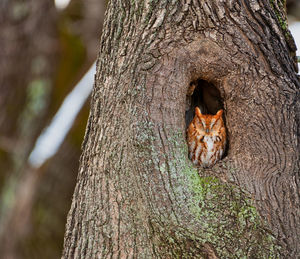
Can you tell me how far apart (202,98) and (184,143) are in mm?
876

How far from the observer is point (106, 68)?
288 centimetres

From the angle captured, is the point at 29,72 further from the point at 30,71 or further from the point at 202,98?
the point at 202,98

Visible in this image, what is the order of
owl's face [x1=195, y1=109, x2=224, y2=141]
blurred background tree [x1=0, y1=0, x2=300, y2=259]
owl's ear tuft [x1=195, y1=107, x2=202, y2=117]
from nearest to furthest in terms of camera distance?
1. owl's face [x1=195, y1=109, x2=224, y2=141]
2. owl's ear tuft [x1=195, y1=107, x2=202, y2=117]
3. blurred background tree [x1=0, y1=0, x2=300, y2=259]

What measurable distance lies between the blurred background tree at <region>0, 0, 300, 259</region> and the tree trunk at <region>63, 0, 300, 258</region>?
2.29 m

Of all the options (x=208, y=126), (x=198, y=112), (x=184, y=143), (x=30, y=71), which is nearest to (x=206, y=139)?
(x=208, y=126)

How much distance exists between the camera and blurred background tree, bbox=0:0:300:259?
531cm

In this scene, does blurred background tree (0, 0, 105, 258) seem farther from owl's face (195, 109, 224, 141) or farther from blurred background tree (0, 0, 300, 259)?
owl's face (195, 109, 224, 141)

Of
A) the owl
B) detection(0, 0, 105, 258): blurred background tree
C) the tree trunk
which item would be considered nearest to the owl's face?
the owl

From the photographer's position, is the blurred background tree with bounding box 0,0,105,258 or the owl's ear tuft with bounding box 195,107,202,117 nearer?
the owl's ear tuft with bounding box 195,107,202,117

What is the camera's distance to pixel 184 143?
267 centimetres

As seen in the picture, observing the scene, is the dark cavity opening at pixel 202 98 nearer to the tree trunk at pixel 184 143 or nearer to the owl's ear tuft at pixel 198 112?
the owl's ear tuft at pixel 198 112

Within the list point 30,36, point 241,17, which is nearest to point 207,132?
point 241,17

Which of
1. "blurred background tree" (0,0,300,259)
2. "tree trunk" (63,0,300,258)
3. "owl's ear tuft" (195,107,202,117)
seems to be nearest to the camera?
"tree trunk" (63,0,300,258)

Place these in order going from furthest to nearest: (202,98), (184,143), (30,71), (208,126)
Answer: (30,71) < (202,98) < (208,126) < (184,143)
